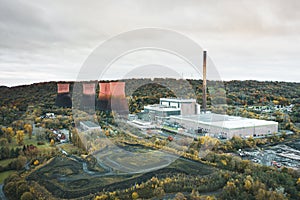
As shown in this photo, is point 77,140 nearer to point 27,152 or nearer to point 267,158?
point 27,152

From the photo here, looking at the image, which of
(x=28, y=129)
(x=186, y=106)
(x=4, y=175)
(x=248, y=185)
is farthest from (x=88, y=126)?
(x=248, y=185)

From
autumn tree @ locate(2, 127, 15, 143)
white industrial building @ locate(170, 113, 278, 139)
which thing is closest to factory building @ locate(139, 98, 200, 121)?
white industrial building @ locate(170, 113, 278, 139)

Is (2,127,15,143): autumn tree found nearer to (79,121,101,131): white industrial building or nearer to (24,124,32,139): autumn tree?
(24,124,32,139): autumn tree

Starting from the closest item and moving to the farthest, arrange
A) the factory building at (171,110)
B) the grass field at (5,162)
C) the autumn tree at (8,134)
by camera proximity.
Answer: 1. the grass field at (5,162)
2. the autumn tree at (8,134)
3. the factory building at (171,110)

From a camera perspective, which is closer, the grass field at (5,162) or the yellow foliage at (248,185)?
the yellow foliage at (248,185)

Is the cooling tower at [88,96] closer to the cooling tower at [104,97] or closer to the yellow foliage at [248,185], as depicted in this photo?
the cooling tower at [104,97]

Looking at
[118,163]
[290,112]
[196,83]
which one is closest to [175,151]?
[118,163]

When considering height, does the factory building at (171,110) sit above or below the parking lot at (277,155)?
above

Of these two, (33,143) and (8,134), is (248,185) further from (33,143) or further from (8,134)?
(8,134)

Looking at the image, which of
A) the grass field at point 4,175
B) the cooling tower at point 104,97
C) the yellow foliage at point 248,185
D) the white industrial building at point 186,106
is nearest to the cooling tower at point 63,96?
the cooling tower at point 104,97
